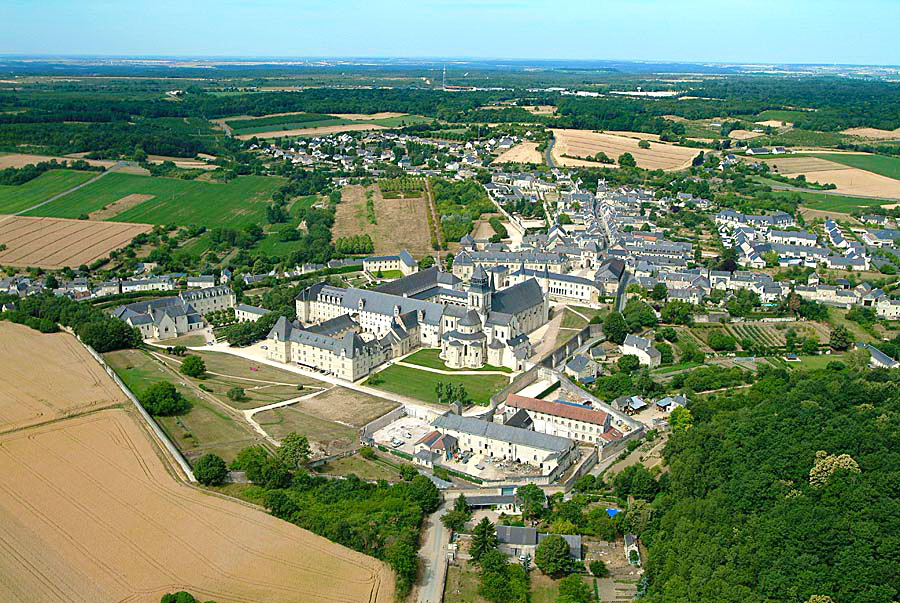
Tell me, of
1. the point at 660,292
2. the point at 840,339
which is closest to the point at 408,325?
the point at 660,292

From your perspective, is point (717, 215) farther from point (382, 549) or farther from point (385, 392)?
point (382, 549)

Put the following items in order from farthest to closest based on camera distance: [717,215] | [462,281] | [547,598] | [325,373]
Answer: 1. [717,215]
2. [462,281]
3. [325,373]
4. [547,598]

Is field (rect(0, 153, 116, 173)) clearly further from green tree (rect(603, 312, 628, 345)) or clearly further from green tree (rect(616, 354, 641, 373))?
green tree (rect(616, 354, 641, 373))

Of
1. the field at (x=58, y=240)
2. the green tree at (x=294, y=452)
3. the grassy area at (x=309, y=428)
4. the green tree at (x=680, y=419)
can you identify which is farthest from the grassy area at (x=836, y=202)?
the field at (x=58, y=240)

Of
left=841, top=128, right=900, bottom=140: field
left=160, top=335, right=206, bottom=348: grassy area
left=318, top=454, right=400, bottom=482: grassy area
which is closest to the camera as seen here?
left=318, top=454, right=400, bottom=482: grassy area

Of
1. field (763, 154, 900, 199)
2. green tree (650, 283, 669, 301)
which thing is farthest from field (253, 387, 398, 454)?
field (763, 154, 900, 199)

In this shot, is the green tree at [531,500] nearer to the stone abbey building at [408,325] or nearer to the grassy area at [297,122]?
the stone abbey building at [408,325]

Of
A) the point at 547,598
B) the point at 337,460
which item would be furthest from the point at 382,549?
the point at 337,460
